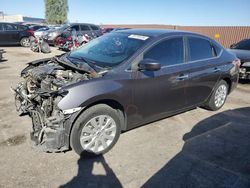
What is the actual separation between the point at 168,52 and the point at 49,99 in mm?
2134

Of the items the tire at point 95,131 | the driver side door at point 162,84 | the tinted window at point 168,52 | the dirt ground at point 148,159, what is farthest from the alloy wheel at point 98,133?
the tinted window at point 168,52

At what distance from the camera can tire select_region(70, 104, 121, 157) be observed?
3.34 meters

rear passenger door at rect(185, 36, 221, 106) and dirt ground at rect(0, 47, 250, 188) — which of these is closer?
dirt ground at rect(0, 47, 250, 188)

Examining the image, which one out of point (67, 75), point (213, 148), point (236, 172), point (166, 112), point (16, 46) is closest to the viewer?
point (236, 172)

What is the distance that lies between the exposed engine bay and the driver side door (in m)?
0.82

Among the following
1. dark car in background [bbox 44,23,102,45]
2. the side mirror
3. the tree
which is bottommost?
the side mirror

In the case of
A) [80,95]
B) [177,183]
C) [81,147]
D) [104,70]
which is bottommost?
[177,183]

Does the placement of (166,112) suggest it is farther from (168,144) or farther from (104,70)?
(104,70)

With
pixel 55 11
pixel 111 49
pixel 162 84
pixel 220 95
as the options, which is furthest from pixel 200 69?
pixel 55 11

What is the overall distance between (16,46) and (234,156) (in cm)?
1715

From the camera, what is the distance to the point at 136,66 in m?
3.74

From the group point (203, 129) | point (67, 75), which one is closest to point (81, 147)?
point (67, 75)

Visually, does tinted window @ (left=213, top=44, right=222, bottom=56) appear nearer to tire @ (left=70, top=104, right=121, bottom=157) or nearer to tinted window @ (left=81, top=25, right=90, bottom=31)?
tire @ (left=70, top=104, right=121, bottom=157)

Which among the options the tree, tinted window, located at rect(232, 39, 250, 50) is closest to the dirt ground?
tinted window, located at rect(232, 39, 250, 50)
